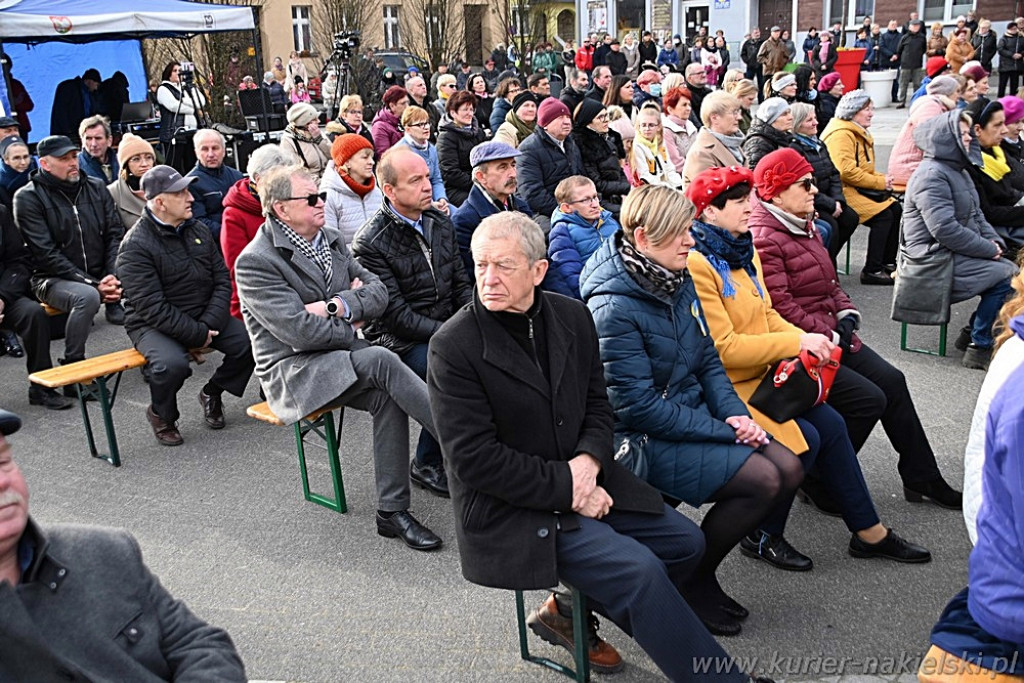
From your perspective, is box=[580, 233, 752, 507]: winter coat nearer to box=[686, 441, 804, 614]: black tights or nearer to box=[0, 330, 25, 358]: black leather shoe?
box=[686, 441, 804, 614]: black tights

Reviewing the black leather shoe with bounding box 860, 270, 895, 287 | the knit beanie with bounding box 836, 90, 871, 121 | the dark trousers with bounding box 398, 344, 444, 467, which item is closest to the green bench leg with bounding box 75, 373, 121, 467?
the dark trousers with bounding box 398, 344, 444, 467

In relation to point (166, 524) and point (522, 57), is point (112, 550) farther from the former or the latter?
point (522, 57)

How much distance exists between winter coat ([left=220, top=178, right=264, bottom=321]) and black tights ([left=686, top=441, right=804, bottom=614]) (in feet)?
11.3

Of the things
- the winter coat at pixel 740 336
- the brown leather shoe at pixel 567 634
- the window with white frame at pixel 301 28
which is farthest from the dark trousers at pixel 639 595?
the window with white frame at pixel 301 28

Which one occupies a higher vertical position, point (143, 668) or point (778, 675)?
point (143, 668)

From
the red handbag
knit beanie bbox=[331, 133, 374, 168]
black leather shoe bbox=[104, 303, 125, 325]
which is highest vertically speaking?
knit beanie bbox=[331, 133, 374, 168]

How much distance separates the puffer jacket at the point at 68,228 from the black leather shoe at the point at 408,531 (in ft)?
11.6

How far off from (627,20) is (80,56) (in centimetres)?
2477

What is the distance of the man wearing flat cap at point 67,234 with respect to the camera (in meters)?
6.34

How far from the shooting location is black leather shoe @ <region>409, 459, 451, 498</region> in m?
4.65

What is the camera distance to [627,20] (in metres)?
37.6

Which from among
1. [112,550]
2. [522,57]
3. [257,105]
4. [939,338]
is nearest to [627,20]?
[522,57]

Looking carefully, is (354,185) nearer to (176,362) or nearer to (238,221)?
(238,221)

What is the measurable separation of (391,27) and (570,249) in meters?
35.2
